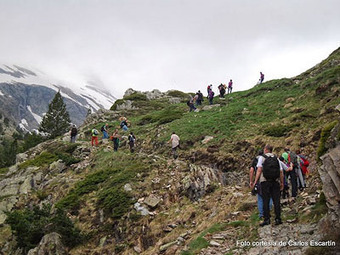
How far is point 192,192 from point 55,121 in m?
49.6

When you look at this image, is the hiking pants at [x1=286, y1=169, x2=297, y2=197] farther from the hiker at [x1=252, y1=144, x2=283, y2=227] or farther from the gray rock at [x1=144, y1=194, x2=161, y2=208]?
the gray rock at [x1=144, y1=194, x2=161, y2=208]

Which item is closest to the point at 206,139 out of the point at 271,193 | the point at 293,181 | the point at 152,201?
the point at 152,201

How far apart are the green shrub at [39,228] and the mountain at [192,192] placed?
53mm

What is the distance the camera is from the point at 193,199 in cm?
1566

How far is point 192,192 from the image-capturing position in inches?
634

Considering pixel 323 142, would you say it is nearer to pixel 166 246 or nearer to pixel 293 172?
pixel 293 172

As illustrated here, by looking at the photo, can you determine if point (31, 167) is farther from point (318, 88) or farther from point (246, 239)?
point (318, 88)

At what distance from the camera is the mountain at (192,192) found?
347 inches

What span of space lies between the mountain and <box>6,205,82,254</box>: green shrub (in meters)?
0.05

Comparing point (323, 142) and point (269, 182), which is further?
point (323, 142)

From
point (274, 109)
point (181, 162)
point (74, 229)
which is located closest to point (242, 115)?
point (274, 109)

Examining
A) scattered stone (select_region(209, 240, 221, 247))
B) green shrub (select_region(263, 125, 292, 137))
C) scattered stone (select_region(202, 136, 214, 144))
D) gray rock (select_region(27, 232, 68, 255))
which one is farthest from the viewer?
scattered stone (select_region(202, 136, 214, 144))

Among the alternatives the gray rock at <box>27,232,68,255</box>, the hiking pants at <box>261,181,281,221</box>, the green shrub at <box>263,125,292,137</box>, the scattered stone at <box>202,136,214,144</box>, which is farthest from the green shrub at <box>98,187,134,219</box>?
the green shrub at <box>263,125,292,137</box>

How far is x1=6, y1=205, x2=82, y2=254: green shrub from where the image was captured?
14.9 m
